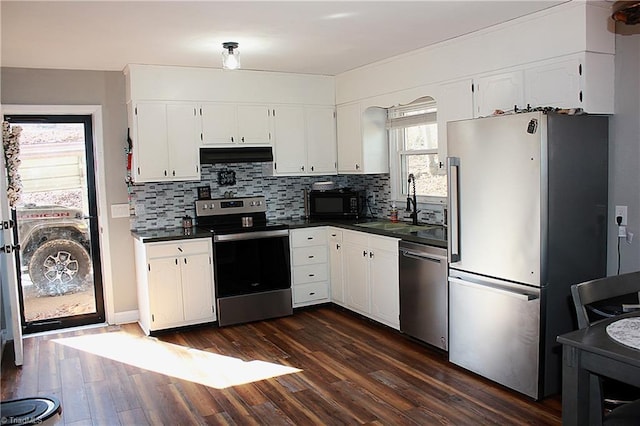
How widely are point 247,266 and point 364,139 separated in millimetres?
1700

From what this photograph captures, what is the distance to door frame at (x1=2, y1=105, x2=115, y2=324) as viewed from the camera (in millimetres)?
4973

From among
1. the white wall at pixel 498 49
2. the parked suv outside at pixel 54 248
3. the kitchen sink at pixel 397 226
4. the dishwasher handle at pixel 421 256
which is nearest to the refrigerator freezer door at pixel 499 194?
the dishwasher handle at pixel 421 256

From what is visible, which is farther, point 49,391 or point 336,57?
point 336,57

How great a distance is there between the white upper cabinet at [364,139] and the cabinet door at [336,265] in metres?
0.71

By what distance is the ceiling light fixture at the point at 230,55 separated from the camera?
4051 mm

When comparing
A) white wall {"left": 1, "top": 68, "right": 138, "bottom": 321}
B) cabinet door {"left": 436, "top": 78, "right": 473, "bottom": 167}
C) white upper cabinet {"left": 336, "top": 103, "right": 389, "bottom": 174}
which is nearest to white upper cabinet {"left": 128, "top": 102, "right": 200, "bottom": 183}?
white wall {"left": 1, "top": 68, "right": 138, "bottom": 321}

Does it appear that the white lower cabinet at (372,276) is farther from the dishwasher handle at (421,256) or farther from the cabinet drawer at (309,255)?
the cabinet drawer at (309,255)

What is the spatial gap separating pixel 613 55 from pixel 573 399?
2.30 m

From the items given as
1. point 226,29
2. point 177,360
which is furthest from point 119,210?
point 226,29

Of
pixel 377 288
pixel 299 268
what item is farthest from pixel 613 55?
pixel 299 268

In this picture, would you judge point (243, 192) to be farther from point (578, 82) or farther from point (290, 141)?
point (578, 82)

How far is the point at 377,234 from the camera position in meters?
4.69

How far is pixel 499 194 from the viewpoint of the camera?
340 centimetres

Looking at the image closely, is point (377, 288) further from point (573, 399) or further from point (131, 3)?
point (131, 3)
